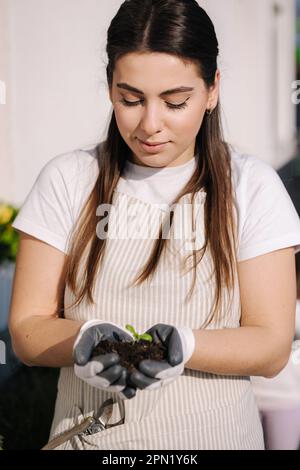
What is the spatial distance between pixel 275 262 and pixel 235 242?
10 centimetres

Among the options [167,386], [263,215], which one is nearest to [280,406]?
[167,386]

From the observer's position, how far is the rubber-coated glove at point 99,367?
139cm

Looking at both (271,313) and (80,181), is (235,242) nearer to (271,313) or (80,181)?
(271,313)

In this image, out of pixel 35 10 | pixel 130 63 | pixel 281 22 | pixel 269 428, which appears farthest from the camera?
pixel 281 22

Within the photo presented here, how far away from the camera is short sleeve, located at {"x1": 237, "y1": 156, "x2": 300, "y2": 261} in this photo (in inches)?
65.3

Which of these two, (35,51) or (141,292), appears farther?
(35,51)

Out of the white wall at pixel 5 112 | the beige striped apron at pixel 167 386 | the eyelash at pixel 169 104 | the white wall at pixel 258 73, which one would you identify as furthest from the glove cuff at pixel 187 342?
the white wall at pixel 5 112

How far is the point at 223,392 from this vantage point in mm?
1687

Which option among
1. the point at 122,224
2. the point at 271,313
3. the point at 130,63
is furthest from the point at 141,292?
the point at 130,63

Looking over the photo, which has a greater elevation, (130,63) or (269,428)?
(130,63)

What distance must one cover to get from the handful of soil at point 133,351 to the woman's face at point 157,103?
0.47m

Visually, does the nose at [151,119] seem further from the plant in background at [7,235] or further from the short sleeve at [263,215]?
the plant in background at [7,235]

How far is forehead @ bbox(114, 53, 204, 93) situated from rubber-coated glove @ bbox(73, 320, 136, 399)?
1.79 ft

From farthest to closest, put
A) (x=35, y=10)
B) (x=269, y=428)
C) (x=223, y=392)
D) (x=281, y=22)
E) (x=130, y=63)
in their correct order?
(x=281, y=22), (x=35, y=10), (x=269, y=428), (x=223, y=392), (x=130, y=63)
